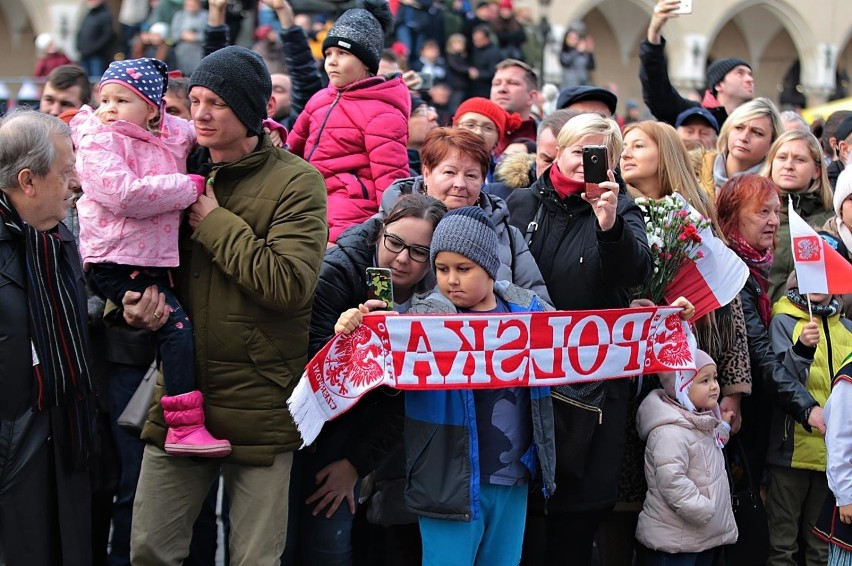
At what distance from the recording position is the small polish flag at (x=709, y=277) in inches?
203

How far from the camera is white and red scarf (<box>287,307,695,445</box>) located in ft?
14.2

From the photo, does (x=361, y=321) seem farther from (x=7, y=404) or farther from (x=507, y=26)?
(x=507, y=26)

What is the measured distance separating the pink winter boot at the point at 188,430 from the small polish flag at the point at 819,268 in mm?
3049

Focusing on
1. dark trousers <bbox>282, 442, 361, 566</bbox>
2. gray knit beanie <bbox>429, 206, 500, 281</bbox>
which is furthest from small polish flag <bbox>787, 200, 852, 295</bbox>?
dark trousers <bbox>282, 442, 361, 566</bbox>

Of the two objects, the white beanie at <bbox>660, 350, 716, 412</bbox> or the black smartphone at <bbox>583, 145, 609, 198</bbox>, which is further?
the white beanie at <bbox>660, 350, 716, 412</bbox>

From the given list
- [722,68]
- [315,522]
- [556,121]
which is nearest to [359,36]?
[556,121]

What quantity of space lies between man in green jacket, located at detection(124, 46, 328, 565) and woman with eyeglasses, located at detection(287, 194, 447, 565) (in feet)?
1.27

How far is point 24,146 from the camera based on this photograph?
13.0ft

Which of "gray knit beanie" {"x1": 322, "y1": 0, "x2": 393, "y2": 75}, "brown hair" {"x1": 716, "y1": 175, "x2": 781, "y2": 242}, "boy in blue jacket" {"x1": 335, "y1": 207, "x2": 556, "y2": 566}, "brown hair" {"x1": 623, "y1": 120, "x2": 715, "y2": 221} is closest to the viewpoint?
"boy in blue jacket" {"x1": 335, "y1": 207, "x2": 556, "y2": 566}

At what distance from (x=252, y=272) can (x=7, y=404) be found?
3.24 ft

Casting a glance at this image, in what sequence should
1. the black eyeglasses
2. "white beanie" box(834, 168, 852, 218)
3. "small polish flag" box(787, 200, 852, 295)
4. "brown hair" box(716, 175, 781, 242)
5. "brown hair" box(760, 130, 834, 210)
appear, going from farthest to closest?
"brown hair" box(760, 130, 834, 210) < "white beanie" box(834, 168, 852, 218) < "brown hair" box(716, 175, 781, 242) < "small polish flag" box(787, 200, 852, 295) < the black eyeglasses

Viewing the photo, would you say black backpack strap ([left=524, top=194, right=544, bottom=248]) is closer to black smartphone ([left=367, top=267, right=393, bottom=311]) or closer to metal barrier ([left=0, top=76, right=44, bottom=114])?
black smartphone ([left=367, top=267, right=393, bottom=311])

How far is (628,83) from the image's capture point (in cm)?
3306

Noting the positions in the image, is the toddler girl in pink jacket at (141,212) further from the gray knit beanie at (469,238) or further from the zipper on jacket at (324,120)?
the zipper on jacket at (324,120)
